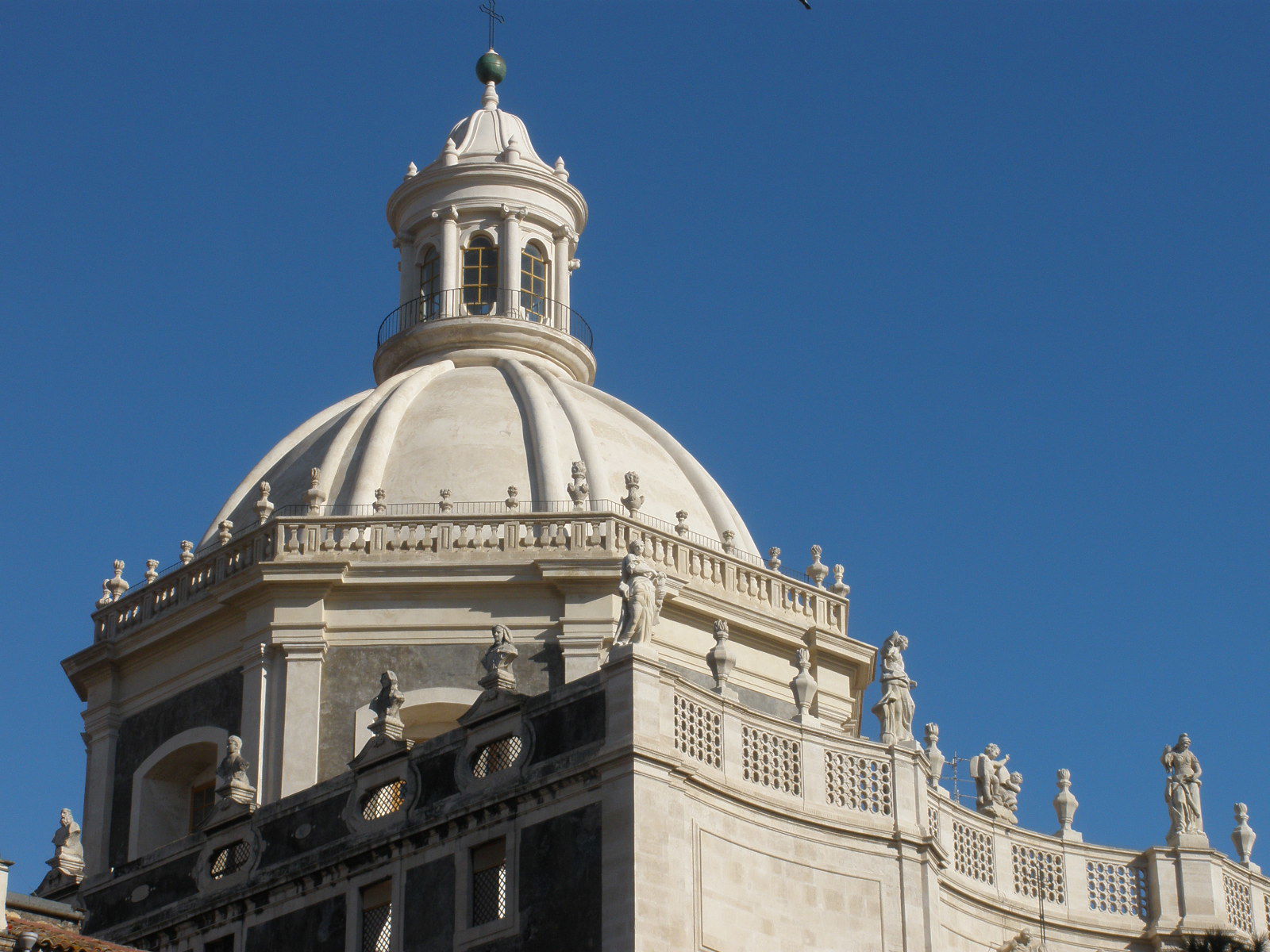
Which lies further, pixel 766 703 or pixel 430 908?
pixel 766 703

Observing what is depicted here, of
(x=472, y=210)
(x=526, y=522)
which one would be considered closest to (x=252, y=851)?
(x=526, y=522)

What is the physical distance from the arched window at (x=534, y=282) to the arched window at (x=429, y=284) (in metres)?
1.90

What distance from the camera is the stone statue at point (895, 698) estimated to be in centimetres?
4672

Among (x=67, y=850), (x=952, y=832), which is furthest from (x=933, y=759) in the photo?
(x=67, y=850)

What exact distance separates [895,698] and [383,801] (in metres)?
8.45

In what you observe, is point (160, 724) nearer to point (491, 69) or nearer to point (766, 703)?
point (766, 703)

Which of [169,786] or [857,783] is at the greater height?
[169,786]

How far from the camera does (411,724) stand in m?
54.0

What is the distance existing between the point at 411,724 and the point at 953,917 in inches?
481

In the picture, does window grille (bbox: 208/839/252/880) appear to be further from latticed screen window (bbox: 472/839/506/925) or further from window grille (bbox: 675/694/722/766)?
window grille (bbox: 675/694/722/766)

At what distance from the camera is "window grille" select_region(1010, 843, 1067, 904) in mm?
48625

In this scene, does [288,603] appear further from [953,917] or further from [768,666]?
[953,917]

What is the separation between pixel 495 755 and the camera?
43938mm

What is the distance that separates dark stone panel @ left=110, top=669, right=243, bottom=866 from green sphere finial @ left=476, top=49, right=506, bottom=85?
69.2 ft
